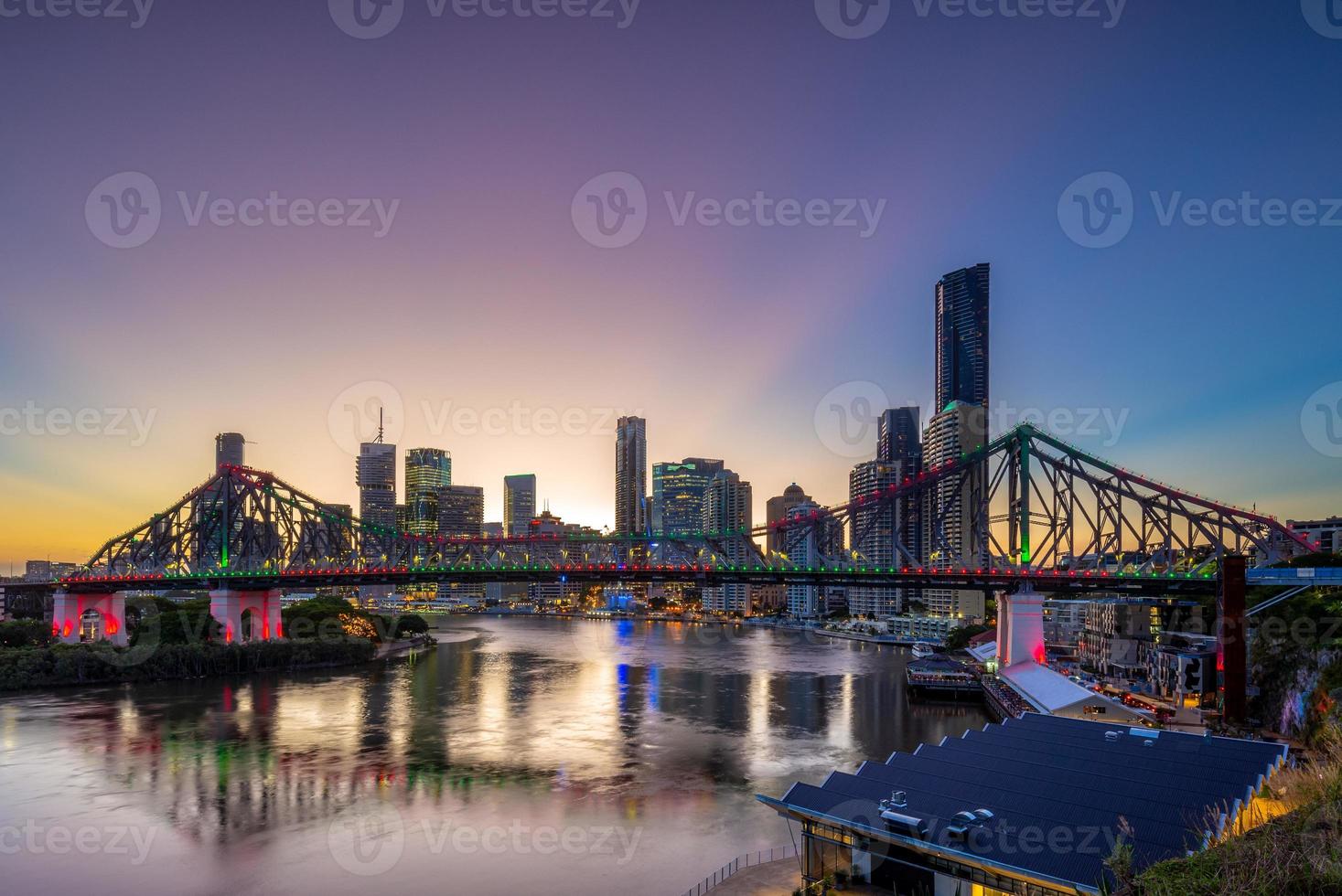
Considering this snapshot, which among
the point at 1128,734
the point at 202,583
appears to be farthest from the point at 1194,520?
the point at 202,583

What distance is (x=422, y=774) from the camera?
3538 cm

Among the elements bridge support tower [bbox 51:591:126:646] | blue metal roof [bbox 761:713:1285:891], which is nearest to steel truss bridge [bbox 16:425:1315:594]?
bridge support tower [bbox 51:591:126:646]

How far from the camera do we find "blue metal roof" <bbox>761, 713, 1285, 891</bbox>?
1692cm

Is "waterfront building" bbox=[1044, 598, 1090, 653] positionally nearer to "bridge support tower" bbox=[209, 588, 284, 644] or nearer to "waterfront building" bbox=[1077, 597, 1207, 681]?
"waterfront building" bbox=[1077, 597, 1207, 681]

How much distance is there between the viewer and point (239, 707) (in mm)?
52906

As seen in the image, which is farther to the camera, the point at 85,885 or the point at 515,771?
the point at 515,771

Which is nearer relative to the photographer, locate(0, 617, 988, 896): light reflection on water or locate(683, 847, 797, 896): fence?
locate(683, 847, 797, 896): fence

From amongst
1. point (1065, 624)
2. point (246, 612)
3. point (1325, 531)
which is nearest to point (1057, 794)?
point (1065, 624)

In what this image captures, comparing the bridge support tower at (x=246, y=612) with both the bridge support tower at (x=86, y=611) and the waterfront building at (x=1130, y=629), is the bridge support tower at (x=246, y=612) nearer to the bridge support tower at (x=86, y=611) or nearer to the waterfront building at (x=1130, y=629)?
the bridge support tower at (x=86, y=611)

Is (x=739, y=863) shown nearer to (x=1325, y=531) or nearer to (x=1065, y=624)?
(x=1065, y=624)

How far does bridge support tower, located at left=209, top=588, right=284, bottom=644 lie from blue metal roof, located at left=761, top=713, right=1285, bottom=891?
2874 inches

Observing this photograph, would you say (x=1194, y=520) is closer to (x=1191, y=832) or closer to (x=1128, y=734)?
(x=1128, y=734)

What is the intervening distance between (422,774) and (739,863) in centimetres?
1748

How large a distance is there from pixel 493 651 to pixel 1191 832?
285 feet
